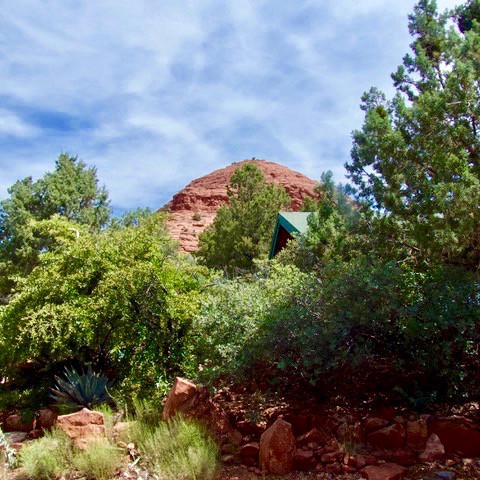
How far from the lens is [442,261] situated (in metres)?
7.20

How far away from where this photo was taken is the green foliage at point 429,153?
20.6 ft

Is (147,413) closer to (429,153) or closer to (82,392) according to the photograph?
(82,392)

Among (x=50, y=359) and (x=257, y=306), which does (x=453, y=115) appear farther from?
(x=50, y=359)

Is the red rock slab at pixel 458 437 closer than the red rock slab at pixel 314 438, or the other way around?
the red rock slab at pixel 458 437

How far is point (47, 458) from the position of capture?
682 centimetres

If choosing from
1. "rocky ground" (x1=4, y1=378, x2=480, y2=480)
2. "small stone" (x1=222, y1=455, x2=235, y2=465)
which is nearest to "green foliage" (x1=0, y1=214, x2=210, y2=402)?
Answer: "rocky ground" (x1=4, y1=378, x2=480, y2=480)

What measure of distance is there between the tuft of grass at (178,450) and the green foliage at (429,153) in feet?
13.0

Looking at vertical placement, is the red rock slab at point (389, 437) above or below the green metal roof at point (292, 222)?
below

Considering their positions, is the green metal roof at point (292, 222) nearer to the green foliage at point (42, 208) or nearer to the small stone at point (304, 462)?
the green foliage at point (42, 208)

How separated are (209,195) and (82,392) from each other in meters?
83.4

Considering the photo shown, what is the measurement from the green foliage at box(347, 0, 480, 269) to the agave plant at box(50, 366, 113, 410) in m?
5.73

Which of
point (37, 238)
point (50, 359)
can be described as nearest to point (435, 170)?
point (50, 359)

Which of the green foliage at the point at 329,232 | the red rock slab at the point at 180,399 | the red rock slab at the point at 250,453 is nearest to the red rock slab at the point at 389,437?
the red rock slab at the point at 250,453

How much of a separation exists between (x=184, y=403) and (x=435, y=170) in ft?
16.4
